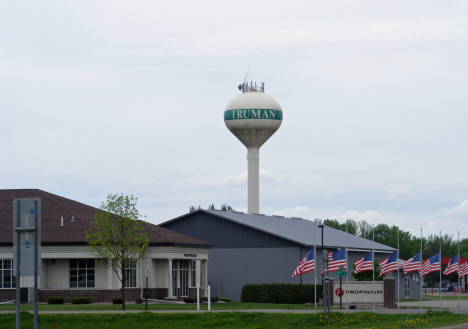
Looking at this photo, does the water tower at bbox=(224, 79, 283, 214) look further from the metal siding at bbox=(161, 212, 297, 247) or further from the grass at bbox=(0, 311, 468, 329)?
the grass at bbox=(0, 311, 468, 329)

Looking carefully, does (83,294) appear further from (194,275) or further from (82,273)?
(194,275)

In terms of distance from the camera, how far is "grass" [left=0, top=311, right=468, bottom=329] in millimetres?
29353

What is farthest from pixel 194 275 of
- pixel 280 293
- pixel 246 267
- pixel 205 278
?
pixel 280 293

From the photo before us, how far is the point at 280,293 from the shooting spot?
53938mm

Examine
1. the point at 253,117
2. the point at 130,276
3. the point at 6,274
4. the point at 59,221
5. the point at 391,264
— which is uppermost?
the point at 253,117

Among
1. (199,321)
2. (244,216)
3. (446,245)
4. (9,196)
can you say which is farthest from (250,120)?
(446,245)

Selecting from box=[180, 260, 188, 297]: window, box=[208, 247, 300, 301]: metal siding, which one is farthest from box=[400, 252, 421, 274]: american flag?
box=[180, 260, 188, 297]: window

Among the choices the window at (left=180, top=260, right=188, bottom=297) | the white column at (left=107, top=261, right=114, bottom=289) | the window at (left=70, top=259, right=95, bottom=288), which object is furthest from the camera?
the window at (left=180, top=260, right=188, bottom=297)

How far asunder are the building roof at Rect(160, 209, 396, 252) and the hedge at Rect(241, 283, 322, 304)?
13.5 ft

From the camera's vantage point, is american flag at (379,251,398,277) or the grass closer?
the grass

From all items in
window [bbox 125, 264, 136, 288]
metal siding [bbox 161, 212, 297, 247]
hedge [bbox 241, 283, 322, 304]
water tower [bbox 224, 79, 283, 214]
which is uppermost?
water tower [bbox 224, 79, 283, 214]

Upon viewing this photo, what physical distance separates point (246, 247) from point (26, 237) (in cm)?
4673

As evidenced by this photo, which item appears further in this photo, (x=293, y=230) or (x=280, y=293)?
(x=293, y=230)

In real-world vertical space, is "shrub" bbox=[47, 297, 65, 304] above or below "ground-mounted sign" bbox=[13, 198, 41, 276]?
below
